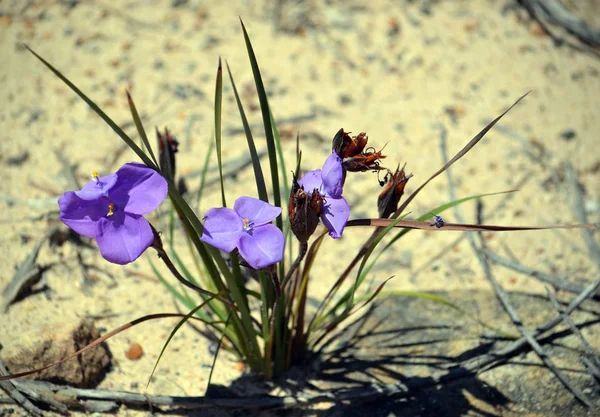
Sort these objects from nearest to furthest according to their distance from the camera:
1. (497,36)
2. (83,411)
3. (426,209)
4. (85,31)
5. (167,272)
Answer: (83,411) < (167,272) < (426,209) < (85,31) < (497,36)

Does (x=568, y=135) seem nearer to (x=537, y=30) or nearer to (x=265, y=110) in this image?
(x=537, y=30)

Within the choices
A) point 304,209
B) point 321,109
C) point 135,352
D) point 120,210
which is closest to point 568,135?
point 321,109

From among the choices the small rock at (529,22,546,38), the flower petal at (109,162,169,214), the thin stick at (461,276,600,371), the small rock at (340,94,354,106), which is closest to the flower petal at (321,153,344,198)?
the flower petal at (109,162,169,214)

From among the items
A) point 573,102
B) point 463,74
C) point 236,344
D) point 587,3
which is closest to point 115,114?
point 236,344

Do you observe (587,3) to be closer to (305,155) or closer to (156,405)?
(305,155)

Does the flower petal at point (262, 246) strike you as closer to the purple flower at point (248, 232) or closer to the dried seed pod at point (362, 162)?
the purple flower at point (248, 232)

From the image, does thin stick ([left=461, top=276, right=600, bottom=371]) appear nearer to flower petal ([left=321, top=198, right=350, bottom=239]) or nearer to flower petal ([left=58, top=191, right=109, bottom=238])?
flower petal ([left=321, top=198, right=350, bottom=239])
